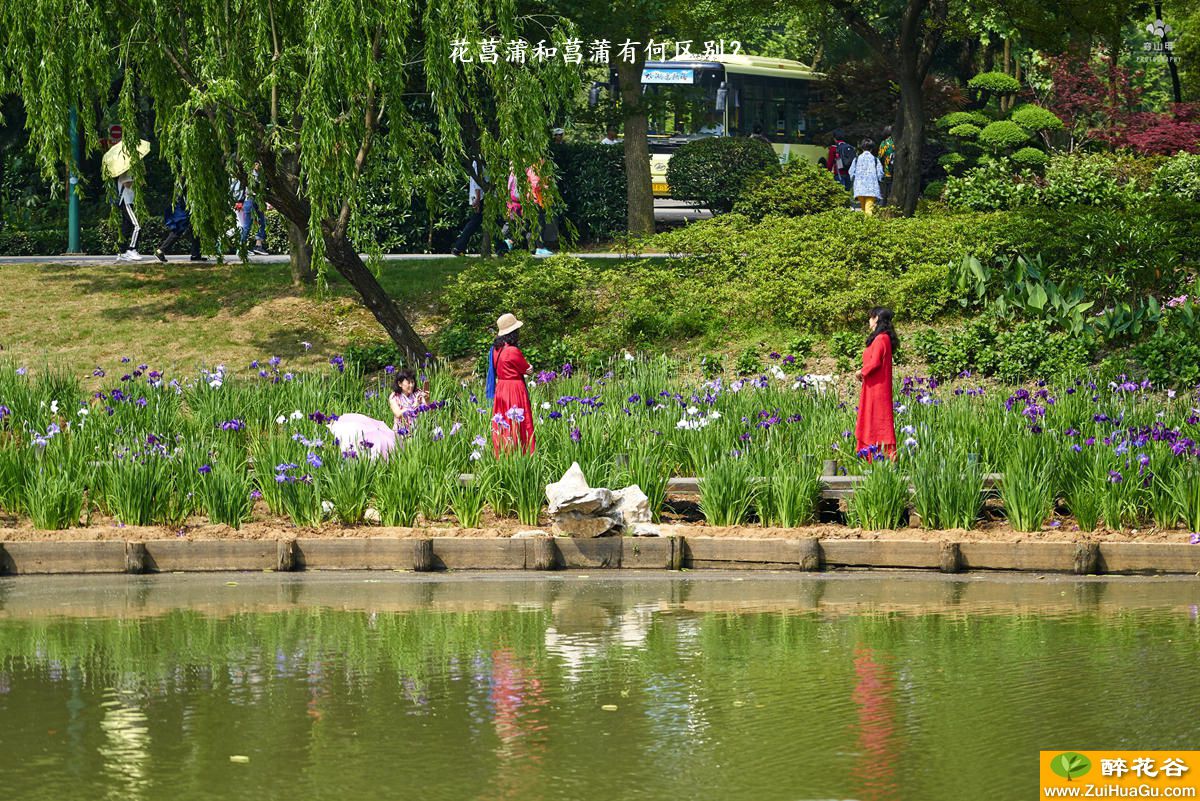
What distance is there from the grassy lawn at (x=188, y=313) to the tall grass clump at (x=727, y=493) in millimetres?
10949

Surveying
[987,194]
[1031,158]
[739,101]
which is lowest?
[987,194]

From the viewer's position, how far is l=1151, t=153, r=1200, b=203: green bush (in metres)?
28.3

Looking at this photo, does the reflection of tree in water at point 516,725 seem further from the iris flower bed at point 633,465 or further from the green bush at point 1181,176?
the green bush at point 1181,176

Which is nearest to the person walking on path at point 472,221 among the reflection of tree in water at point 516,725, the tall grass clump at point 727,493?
the tall grass clump at point 727,493

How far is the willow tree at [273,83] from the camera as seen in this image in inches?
717

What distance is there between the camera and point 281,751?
688 centimetres

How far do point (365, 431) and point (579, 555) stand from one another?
2.82 m

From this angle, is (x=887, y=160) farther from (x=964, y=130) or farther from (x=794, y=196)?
(x=794, y=196)

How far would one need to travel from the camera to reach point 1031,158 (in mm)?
34031

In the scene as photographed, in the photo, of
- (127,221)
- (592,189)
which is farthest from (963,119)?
(127,221)

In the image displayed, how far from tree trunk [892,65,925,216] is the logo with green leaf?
21.8 meters

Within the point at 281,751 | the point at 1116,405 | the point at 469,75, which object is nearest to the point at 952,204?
the point at 469,75

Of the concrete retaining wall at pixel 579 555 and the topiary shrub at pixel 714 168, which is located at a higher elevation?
the topiary shrub at pixel 714 168

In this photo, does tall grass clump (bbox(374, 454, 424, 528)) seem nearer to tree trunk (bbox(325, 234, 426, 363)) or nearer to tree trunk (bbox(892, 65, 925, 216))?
tree trunk (bbox(325, 234, 426, 363))
